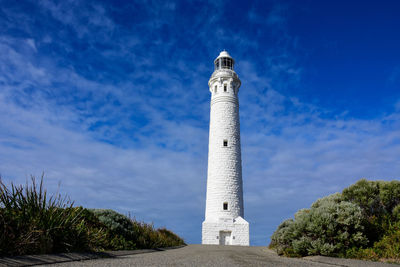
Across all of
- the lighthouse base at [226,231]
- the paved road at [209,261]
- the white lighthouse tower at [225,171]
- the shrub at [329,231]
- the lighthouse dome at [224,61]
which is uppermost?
the lighthouse dome at [224,61]

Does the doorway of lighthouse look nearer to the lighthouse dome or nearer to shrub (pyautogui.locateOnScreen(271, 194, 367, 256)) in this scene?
shrub (pyautogui.locateOnScreen(271, 194, 367, 256))

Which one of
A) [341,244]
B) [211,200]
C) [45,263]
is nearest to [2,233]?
[45,263]

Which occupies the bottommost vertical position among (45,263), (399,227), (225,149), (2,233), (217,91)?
(45,263)

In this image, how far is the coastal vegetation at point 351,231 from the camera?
9742 mm

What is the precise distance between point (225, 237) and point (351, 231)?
15.1 meters

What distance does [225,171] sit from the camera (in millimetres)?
25078

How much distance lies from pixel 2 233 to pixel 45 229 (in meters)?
1.10

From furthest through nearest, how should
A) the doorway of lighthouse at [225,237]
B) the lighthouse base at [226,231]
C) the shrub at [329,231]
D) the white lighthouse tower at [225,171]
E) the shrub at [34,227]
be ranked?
1. the doorway of lighthouse at [225,237]
2. the white lighthouse tower at [225,171]
3. the lighthouse base at [226,231]
4. the shrub at [329,231]
5. the shrub at [34,227]

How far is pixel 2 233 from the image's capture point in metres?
Result: 6.14

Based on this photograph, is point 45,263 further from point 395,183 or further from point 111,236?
point 395,183

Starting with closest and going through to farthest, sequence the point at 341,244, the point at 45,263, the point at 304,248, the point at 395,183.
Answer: the point at 45,263 < the point at 341,244 < the point at 304,248 < the point at 395,183

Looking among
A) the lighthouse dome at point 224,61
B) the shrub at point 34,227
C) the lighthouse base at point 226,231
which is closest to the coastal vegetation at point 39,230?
the shrub at point 34,227

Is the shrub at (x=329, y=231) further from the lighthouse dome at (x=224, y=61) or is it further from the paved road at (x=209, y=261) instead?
the lighthouse dome at (x=224, y=61)

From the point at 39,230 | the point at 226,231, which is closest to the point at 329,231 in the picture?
the point at 39,230
